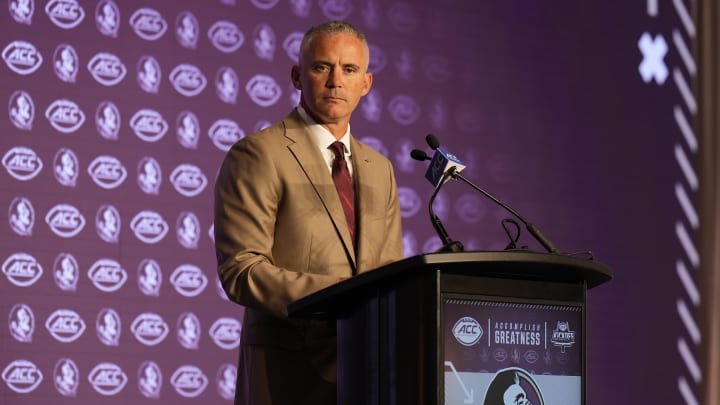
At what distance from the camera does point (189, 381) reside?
4.21 meters

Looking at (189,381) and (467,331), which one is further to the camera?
(189,381)

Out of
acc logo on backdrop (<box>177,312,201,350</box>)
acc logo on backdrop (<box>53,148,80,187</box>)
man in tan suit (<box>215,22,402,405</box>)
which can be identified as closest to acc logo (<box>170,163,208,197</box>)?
acc logo on backdrop (<box>53,148,80,187</box>)

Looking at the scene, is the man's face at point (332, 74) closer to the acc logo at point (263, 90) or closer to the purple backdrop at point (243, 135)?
the purple backdrop at point (243, 135)

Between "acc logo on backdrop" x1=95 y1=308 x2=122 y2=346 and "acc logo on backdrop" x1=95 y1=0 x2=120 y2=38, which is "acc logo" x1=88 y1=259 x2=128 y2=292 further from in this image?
"acc logo on backdrop" x1=95 y1=0 x2=120 y2=38

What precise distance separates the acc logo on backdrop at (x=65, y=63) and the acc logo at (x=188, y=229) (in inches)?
26.8

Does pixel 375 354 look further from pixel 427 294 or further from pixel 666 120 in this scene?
pixel 666 120

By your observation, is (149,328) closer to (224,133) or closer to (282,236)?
(224,133)

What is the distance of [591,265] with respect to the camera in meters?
1.99

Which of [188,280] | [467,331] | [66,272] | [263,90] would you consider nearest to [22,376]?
[66,272]

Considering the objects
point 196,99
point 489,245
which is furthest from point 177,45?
point 489,245

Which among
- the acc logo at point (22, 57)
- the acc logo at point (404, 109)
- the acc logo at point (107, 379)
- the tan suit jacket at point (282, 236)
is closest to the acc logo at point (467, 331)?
the tan suit jacket at point (282, 236)

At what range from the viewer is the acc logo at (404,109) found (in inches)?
190

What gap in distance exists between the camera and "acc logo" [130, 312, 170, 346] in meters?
4.14

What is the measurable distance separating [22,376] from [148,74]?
126cm
